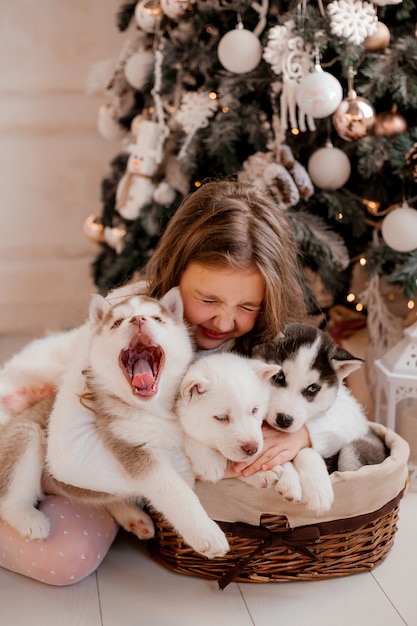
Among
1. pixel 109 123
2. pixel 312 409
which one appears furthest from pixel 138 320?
pixel 109 123

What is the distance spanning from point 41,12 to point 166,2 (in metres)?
1.26

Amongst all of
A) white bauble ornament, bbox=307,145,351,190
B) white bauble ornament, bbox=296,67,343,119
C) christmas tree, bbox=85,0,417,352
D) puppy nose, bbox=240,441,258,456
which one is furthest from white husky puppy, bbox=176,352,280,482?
white bauble ornament, bbox=307,145,351,190

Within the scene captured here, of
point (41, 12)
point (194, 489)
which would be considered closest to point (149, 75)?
point (41, 12)

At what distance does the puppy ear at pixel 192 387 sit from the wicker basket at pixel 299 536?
0.70 ft

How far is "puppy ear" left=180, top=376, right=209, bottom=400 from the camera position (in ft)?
5.01

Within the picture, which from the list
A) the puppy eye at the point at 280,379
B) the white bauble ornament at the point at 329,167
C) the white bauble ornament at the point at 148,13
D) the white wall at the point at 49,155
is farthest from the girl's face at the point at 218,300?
the white wall at the point at 49,155

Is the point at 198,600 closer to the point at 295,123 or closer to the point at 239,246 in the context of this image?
the point at 239,246

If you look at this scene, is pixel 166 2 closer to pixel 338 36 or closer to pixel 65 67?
pixel 338 36

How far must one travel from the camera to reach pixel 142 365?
1596 millimetres

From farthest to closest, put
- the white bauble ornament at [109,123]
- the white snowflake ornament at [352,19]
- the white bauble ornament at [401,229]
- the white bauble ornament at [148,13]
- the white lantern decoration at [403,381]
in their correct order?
the white bauble ornament at [109,123] → the white bauble ornament at [148,13] → the white bauble ornament at [401,229] → the white snowflake ornament at [352,19] → the white lantern decoration at [403,381]

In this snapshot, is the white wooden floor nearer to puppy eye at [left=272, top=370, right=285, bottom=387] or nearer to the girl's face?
puppy eye at [left=272, top=370, right=285, bottom=387]

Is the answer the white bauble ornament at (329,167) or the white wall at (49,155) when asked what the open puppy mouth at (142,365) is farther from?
the white wall at (49,155)

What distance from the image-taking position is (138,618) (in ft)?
5.20

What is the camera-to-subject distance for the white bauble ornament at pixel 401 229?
8.03 ft
